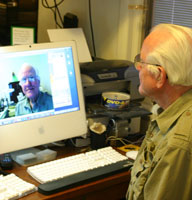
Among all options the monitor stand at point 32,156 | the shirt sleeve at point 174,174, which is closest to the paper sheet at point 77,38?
the monitor stand at point 32,156

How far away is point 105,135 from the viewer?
1.93 m

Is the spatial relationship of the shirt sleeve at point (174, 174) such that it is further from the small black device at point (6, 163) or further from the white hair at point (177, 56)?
the small black device at point (6, 163)

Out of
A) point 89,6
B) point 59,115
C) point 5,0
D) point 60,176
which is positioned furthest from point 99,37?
point 60,176

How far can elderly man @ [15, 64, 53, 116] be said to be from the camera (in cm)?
172

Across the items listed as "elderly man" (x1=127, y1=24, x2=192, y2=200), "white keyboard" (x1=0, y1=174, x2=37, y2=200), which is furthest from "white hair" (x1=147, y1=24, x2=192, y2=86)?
"white keyboard" (x1=0, y1=174, x2=37, y2=200)

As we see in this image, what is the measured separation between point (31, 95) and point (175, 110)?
2.32 feet

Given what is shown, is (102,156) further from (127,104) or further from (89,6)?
(89,6)

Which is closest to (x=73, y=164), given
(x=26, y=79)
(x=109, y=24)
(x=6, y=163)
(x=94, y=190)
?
(x=94, y=190)

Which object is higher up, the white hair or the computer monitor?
the white hair

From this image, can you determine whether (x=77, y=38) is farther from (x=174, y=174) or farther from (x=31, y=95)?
(x=174, y=174)

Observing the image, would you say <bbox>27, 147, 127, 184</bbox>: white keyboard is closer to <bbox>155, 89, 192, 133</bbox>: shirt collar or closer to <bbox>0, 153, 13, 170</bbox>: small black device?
<bbox>0, 153, 13, 170</bbox>: small black device

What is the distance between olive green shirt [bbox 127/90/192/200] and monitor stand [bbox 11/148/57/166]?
0.55 meters

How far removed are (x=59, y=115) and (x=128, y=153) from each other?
0.36 metres

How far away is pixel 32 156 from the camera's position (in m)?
1.77
